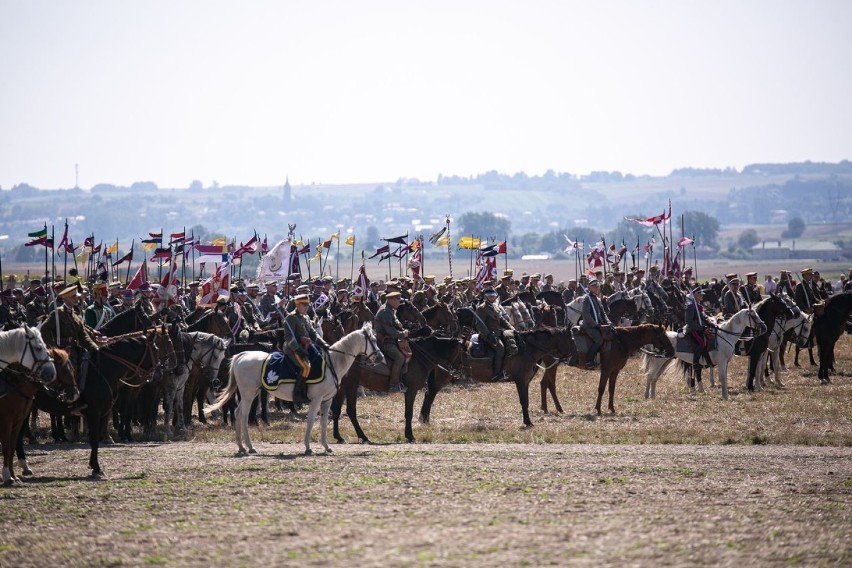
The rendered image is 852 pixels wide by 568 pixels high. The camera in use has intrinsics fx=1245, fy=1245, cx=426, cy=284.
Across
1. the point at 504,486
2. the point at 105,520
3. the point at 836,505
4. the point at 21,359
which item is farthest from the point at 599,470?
the point at 21,359

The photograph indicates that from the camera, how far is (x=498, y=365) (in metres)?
27.0

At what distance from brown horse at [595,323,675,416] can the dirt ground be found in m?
6.58

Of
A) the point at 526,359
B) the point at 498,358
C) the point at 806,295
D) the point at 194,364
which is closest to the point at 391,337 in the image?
the point at 498,358

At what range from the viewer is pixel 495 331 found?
27188mm

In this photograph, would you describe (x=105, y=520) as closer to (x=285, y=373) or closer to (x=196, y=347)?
(x=285, y=373)

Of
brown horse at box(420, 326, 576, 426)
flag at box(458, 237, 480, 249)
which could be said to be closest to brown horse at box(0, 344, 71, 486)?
brown horse at box(420, 326, 576, 426)

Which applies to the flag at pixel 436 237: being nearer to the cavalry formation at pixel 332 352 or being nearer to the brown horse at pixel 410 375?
the cavalry formation at pixel 332 352

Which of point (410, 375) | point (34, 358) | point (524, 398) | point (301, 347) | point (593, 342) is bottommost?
point (524, 398)

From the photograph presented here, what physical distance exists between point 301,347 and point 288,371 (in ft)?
1.70

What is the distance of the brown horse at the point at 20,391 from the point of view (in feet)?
59.8

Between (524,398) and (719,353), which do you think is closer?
(524,398)

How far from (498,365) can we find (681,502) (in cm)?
1055

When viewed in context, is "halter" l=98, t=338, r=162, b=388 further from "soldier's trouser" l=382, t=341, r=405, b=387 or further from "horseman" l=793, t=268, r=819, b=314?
"horseman" l=793, t=268, r=819, b=314

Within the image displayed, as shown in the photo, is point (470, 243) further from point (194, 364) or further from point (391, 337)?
point (391, 337)
